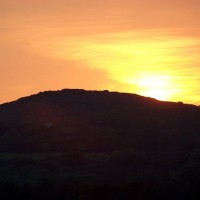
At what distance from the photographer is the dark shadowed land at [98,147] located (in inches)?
3319

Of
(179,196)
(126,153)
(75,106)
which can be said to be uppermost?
(75,106)

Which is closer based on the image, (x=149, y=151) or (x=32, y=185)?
(x=32, y=185)

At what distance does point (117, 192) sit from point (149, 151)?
2403cm

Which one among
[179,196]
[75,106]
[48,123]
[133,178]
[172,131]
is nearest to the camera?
[179,196]

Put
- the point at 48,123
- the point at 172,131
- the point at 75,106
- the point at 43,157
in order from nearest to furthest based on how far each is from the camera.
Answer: the point at 43,157
the point at 172,131
the point at 48,123
the point at 75,106

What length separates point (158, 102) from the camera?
139 m

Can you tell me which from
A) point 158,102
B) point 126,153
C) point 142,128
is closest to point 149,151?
point 126,153

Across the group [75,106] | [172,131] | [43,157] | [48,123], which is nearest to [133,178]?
[43,157]

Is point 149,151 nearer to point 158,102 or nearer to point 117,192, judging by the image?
point 117,192

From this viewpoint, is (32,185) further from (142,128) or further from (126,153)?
(142,128)

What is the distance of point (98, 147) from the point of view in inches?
4274

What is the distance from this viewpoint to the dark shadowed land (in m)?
84.3

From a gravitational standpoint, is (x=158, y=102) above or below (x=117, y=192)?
above

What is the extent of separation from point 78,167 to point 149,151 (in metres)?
13.8
